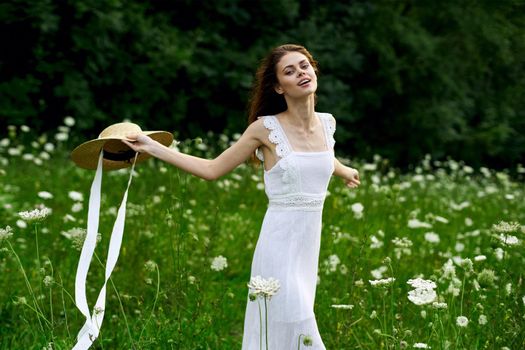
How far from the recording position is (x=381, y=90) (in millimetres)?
17125

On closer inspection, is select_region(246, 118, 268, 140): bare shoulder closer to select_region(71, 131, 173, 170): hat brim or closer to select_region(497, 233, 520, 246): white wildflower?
select_region(71, 131, 173, 170): hat brim

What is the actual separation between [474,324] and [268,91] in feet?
4.30

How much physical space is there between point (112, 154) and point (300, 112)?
729 mm

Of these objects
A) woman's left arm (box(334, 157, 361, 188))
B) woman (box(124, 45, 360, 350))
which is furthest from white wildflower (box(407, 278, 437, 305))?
woman's left arm (box(334, 157, 361, 188))

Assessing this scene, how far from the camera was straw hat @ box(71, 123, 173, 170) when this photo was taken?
3268mm

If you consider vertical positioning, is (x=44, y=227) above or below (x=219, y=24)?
below

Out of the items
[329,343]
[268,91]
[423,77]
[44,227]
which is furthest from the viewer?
[423,77]

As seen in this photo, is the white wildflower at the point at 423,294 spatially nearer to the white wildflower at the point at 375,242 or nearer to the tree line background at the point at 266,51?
the white wildflower at the point at 375,242

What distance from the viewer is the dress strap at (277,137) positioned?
3.31 m

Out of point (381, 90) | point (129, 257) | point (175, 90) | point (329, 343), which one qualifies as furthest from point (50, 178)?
point (381, 90)

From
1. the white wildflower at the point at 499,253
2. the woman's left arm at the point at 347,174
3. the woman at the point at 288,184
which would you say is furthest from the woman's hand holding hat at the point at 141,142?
the white wildflower at the point at 499,253

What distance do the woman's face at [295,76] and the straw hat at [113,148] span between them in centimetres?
47

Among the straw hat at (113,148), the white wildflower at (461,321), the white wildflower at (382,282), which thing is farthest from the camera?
the straw hat at (113,148)

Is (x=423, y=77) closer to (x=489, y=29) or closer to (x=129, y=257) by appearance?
(x=489, y=29)
